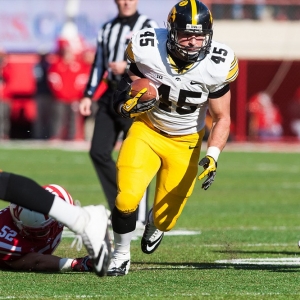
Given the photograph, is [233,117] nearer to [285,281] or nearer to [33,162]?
[33,162]

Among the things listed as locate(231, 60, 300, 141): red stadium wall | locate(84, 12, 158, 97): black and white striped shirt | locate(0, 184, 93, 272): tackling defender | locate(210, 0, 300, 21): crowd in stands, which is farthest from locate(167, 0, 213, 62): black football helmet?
locate(210, 0, 300, 21): crowd in stands

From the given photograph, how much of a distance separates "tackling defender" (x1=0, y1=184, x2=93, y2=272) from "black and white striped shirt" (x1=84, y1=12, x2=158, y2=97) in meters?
2.16

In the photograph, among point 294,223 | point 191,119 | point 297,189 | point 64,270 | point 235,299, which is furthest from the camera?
point 297,189

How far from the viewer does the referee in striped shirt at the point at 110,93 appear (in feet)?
21.0

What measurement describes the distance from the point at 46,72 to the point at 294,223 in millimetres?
9513

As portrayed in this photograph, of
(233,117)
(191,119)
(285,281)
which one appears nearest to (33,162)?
(233,117)

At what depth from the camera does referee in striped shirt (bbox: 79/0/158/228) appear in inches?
252

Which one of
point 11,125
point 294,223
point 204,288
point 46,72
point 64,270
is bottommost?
point 11,125

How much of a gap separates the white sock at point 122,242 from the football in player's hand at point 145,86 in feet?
2.40

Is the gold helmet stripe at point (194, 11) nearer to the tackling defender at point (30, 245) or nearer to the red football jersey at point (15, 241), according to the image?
the tackling defender at point (30, 245)

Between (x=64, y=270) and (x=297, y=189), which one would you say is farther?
(x=297, y=189)

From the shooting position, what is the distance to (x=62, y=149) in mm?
14516

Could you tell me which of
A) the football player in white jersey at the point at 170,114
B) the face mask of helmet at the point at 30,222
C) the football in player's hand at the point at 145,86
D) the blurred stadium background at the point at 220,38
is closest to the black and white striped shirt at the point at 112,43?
the football player in white jersey at the point at 170,114

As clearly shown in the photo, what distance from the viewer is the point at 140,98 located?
4.52m
